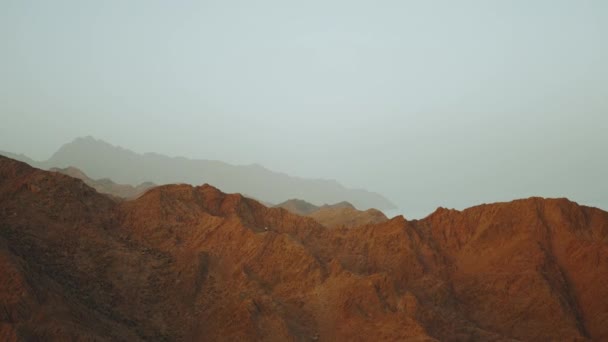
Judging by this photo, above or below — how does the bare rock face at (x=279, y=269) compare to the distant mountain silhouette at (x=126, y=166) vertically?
below

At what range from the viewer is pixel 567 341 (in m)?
19.8

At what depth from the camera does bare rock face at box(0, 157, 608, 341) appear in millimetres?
17562

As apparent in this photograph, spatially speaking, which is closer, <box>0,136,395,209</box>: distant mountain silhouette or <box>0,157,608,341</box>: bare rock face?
<box>0,157,608,341</box>: bare rock face

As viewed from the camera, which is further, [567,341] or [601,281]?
[601,281]

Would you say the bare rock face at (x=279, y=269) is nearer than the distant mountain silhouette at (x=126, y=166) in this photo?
Yes

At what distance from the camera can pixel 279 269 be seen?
21594 millimetres

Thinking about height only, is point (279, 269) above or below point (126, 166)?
below

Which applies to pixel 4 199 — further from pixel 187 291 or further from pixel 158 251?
pixel 187 291

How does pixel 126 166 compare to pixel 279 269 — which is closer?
pixel 279 269

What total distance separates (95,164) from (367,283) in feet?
546

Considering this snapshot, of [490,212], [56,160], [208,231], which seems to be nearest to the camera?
[208,231]

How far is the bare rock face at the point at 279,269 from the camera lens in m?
17.6

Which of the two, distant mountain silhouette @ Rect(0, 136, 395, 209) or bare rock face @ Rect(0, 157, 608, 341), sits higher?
distant mountain silhouette @ Rect(0, 136, 395, 209)

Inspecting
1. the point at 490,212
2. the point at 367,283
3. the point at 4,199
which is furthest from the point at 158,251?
the point at 490,212
